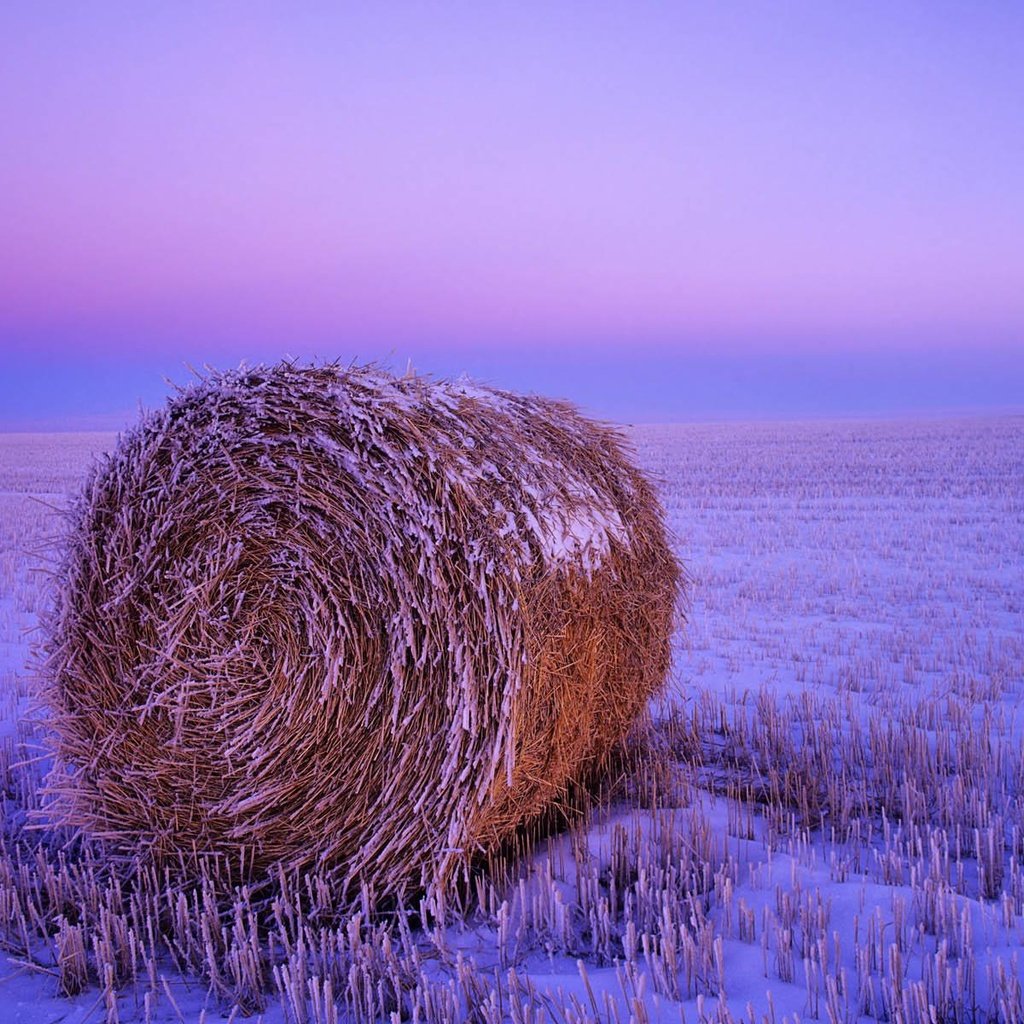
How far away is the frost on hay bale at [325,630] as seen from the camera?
3.61 m

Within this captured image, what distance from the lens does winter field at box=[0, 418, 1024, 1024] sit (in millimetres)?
2877

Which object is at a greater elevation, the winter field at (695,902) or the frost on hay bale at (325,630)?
the frost on hay bale at (325,630)

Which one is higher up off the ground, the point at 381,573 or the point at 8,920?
the point at 381,573

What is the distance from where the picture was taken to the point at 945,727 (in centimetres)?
561

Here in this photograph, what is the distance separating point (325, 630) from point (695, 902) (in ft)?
5.50

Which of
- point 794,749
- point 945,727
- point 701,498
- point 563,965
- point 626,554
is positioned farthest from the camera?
point 701,498

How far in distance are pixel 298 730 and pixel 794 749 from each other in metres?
2.81

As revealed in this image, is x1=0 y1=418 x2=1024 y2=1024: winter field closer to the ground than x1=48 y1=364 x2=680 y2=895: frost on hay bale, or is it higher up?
closer to the ground

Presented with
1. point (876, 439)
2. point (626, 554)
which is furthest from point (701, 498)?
point (876, 439)

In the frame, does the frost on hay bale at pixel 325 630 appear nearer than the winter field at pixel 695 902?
No

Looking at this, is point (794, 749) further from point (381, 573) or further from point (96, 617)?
point (96, 617)

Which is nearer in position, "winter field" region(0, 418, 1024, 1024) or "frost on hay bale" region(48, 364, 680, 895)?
"winter field" region(0, 418, 1024, 1024)

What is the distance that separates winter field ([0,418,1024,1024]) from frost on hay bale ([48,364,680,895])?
11.1 inches

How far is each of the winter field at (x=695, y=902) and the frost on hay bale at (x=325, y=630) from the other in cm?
28
